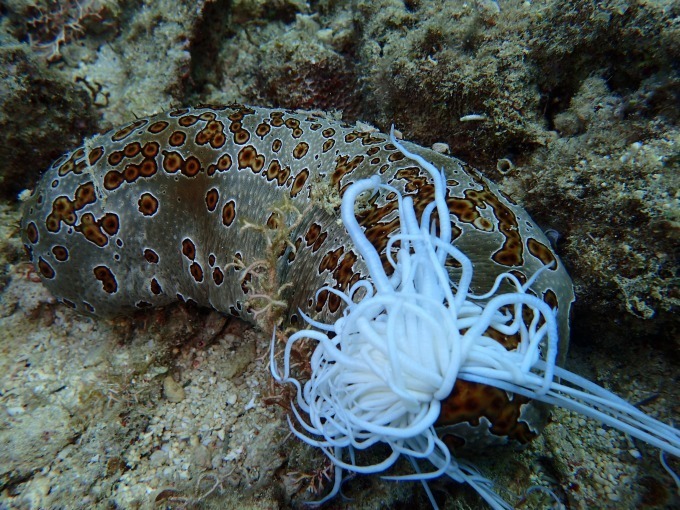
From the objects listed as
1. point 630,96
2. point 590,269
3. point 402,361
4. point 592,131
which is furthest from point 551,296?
point 630,96

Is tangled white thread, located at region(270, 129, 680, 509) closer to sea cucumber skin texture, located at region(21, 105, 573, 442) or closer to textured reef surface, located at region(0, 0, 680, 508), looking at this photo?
textured reef surface, located at region(0, 0, 680, 508)

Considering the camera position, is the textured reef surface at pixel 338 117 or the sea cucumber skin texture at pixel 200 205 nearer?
the textured reef surface at pixel 338 117

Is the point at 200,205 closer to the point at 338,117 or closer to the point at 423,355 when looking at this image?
the point at 338,117

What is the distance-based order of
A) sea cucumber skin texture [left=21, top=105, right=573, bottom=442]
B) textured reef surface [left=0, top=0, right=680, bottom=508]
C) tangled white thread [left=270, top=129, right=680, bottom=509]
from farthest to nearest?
sea cucumber skin texture [left=21, top=105, right=573, bottom=442] < textured reef surface [left=0, top=0, right=680, bottom=508] < tangled white thread [left=270, top=129, right=680, bottom=509]

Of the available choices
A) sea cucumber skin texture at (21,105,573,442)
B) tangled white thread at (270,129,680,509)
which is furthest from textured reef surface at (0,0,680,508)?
tangled white thread at (270,129,680,509)

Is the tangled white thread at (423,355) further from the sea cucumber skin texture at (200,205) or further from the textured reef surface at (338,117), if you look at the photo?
the sea cucumber skin texture at (200,205)

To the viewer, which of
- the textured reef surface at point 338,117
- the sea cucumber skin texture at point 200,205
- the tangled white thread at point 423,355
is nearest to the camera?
the tangled white thread at point 423,355

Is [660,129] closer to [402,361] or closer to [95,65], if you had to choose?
[402,361]

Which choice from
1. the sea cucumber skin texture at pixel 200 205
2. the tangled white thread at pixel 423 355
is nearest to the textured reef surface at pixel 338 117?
the sea cucumber skin texture at pixel 200 205
